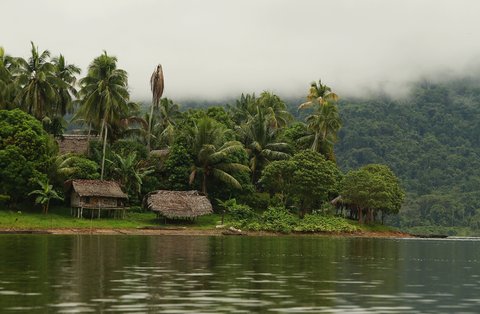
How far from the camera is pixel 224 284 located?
860 inches

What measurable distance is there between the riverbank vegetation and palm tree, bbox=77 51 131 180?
11 cm

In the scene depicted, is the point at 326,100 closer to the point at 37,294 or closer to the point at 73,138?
the point at 73,138

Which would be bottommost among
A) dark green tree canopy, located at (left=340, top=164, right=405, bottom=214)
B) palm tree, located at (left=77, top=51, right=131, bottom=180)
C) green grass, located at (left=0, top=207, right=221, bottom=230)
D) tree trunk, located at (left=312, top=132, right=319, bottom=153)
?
green grass, located at (left=0, top=207, right=221, bottom=230)

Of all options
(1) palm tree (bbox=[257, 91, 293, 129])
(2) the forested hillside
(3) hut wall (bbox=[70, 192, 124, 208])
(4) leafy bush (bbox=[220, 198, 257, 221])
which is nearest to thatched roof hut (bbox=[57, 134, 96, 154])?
(3) hut wall (bbox=[70, 192, 124, 208])

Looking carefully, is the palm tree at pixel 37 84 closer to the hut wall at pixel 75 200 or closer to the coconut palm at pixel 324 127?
the hut wall at pixel 75 200

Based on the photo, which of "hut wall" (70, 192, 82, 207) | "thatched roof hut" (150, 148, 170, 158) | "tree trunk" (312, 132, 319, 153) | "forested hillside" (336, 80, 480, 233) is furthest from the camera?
"forested hillside" (336, 80, 480, 233)

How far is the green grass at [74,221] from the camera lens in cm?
6230

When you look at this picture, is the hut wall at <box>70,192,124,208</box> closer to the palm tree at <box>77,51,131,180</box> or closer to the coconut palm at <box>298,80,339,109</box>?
the palm tree at <box>77,51,131,180</box>

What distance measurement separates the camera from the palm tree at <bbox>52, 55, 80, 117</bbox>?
Answer: 269 ft

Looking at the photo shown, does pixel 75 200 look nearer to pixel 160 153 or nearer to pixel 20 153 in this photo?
pixel 20 153

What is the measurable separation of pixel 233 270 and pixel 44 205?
46.0 metres

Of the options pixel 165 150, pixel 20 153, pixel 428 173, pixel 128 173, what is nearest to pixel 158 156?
pixel 165 150

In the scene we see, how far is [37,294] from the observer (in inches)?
717

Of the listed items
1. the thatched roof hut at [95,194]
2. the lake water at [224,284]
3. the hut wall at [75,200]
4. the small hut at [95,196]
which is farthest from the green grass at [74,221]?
the lake water at [224,284]
